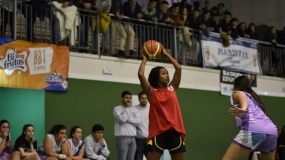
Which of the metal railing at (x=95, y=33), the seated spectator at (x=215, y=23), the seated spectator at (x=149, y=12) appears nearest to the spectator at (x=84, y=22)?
the metal railing at (x=95, y=33)

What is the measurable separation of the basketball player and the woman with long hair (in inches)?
26.9

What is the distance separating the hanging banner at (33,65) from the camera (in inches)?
442

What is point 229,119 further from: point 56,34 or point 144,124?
point 56,34

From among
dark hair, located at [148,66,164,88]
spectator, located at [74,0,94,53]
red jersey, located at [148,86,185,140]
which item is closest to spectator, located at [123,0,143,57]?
spectator, located at [74,0,94,53]

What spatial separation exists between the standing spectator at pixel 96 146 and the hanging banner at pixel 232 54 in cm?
480

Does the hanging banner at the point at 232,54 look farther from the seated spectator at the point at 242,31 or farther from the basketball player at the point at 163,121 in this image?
the basketball player at the point at 163,121

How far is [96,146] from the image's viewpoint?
36.8 ft

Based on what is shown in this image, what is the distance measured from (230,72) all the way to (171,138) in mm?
8887

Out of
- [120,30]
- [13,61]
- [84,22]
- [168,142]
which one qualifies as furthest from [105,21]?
[168,142]

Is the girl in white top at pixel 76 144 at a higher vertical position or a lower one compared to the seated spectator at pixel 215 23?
lower

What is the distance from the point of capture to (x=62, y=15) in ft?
40.1

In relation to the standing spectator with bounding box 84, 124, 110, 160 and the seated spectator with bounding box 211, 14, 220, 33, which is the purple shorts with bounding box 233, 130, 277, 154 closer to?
the standing spectator with bounding box 84, 124, 110, 160

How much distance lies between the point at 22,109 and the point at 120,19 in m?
3.21

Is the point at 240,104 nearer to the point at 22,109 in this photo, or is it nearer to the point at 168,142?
the point at 168,142
